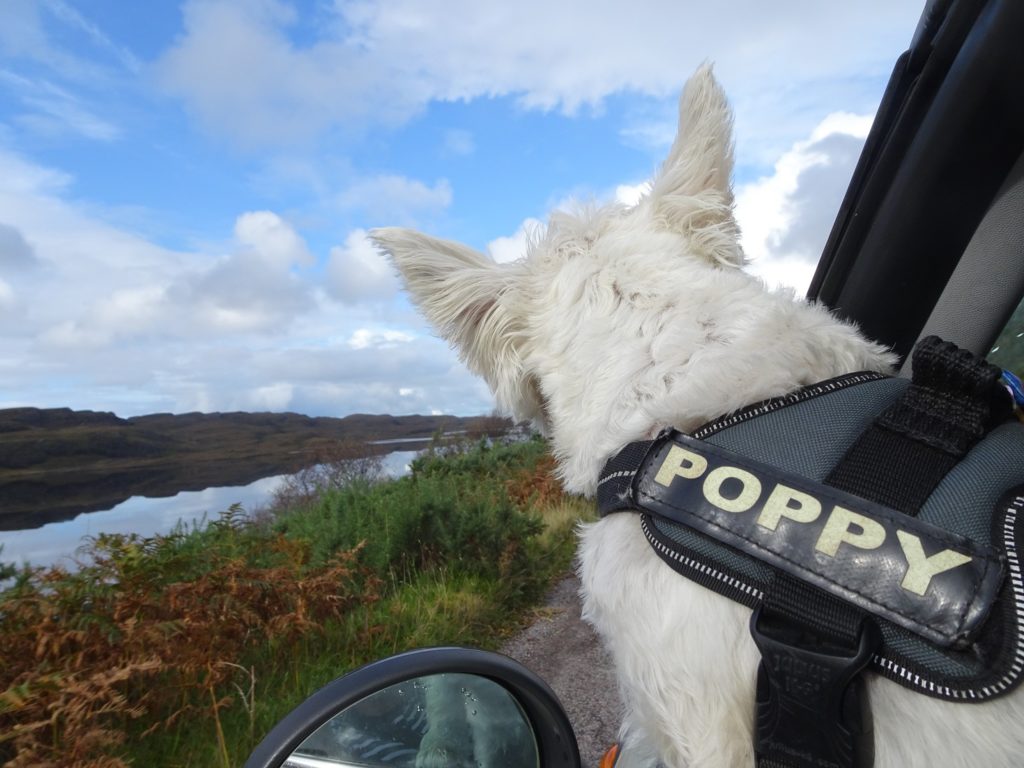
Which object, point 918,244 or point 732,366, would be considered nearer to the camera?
point 732,366

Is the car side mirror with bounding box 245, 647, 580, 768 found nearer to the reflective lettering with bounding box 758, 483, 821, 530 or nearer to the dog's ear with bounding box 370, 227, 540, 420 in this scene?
the reflective lettering with bounding box 758, 483, 821, 530

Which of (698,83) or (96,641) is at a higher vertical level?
(698,83)

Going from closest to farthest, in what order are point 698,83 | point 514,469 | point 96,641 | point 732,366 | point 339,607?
point 732,366 → point 698,83 → point 96,641 → point 339,607 → point 514,469

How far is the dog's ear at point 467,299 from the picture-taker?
2469mm

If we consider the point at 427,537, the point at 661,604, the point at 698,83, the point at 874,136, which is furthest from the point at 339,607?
the point at 874,136

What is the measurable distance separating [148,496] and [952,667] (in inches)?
272

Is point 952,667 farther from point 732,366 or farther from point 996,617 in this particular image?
point 732,366

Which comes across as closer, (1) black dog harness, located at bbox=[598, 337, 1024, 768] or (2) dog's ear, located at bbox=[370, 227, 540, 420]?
(1) black dog harness, located at bbox=[598, 337, 1024, 768]

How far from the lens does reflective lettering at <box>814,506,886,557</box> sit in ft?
4.57

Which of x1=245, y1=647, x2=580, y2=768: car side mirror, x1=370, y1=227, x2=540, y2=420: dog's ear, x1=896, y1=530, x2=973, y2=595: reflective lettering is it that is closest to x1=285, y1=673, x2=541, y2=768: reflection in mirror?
x1=245, y1=647, x2=580, y2=768: car side mirror

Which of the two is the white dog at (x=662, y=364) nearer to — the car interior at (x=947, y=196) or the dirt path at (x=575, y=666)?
the car interior at (x=947, y=196)

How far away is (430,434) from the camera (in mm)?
11008

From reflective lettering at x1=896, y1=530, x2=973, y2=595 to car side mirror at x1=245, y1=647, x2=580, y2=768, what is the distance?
0.91 m

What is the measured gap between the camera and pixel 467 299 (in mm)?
2516
